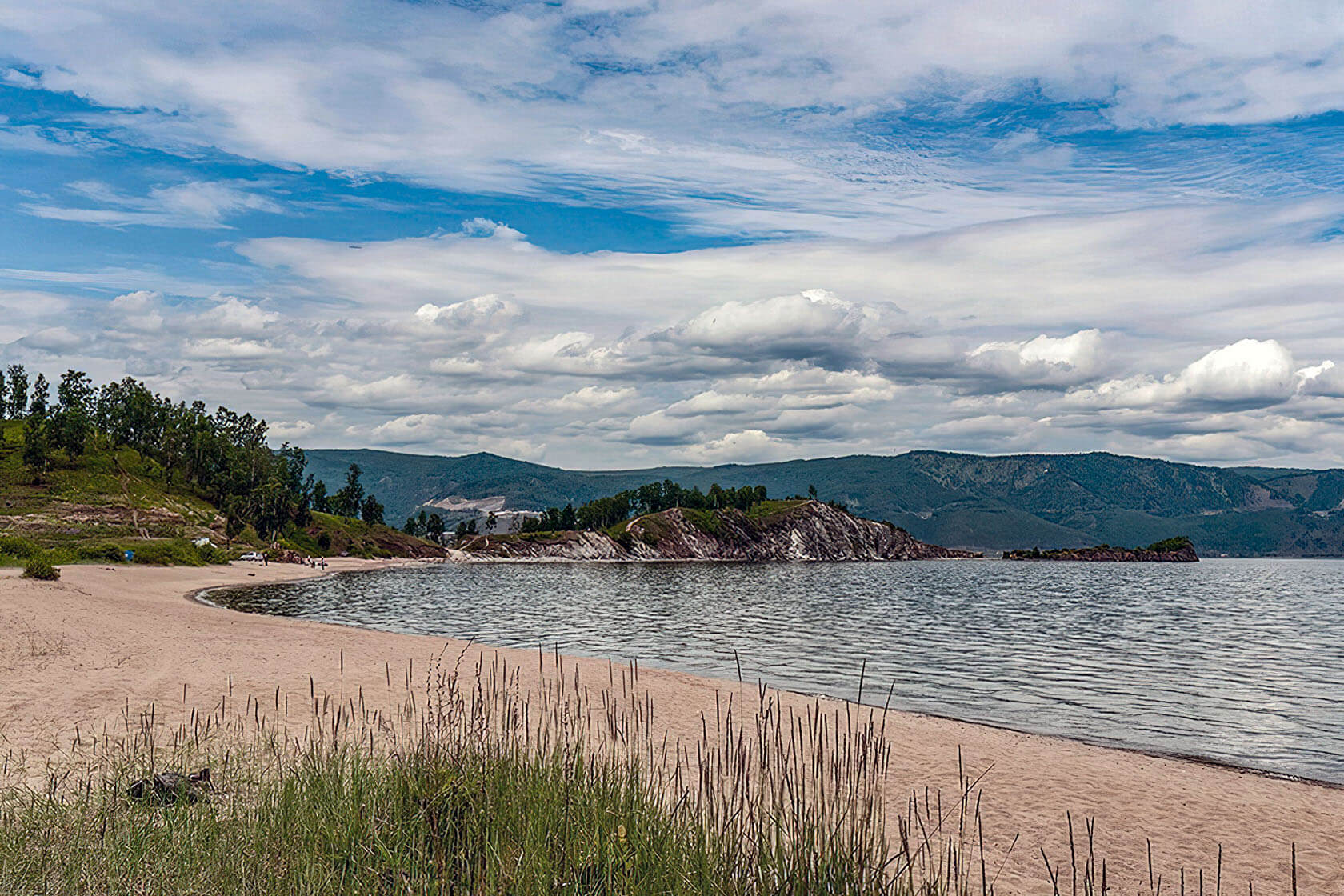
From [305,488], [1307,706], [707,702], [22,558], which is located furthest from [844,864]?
[305,488]

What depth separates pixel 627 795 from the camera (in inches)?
375

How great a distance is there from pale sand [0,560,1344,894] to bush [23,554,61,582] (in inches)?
765

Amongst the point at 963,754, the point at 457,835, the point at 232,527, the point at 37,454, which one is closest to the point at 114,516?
the point at 232,527

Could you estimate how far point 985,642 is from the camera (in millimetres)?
52375

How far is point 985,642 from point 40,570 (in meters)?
58.7

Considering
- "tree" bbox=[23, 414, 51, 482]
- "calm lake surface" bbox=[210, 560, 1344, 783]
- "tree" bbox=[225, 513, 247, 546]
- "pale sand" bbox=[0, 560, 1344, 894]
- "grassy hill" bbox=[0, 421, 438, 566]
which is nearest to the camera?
"pale sand" bbox=[0, 560, 1344, 894]

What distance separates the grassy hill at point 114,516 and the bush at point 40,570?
22802 mm

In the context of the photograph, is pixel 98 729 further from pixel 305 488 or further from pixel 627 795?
pixel 305 488

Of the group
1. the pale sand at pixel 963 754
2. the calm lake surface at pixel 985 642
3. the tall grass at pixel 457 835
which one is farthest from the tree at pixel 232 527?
the tall grass at pixel 457 835

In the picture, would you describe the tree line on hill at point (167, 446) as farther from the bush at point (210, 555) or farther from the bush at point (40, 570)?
the bush at point (40, 570)

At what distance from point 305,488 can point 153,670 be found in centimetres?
18400

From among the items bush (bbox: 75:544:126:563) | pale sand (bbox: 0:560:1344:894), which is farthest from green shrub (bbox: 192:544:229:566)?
pale sand (bbox: 0:560:1344:894)

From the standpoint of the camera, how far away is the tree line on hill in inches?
6009

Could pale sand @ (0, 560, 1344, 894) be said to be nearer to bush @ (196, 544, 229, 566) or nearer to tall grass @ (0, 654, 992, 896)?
tall grass @ (0, 654, 992, 896)
